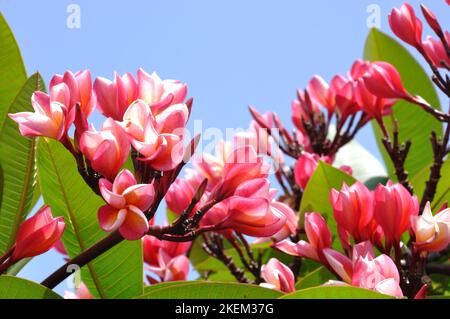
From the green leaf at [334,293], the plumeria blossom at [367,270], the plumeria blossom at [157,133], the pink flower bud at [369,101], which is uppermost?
the plumeria blossom at [157,133]

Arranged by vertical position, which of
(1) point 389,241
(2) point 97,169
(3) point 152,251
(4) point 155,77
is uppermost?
(4) point 155,77

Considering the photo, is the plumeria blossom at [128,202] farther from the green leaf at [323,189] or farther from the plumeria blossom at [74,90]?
the green leaf at [323,189]

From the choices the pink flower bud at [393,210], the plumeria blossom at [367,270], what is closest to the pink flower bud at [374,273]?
the plumeria blossom at [367,270]

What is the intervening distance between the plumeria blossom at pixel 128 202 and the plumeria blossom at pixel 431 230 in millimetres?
472

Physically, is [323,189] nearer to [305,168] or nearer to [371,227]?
[305,168]

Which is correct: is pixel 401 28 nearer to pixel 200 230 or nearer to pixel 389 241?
pixel 389 241

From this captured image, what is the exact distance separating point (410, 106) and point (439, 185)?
54 cm

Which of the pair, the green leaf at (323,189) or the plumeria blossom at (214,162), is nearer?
the green leaf at (323,189)

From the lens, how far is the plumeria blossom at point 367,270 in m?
0.98

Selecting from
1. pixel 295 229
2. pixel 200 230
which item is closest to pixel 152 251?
pixel 295 229

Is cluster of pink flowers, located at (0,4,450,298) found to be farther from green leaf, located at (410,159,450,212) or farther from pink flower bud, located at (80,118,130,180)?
green leaf, located at (410,159,450,212)

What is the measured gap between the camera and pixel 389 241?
1.19 metres

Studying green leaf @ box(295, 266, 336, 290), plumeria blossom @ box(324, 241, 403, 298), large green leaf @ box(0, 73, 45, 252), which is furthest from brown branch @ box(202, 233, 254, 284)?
large green leaf @ box(0, 73, 45, 252)
